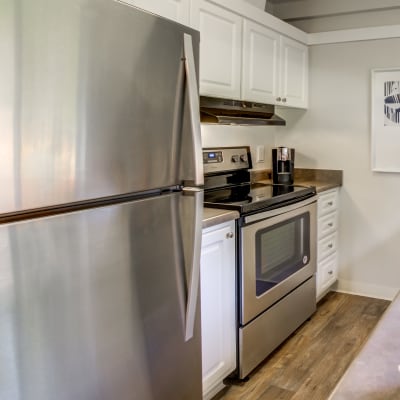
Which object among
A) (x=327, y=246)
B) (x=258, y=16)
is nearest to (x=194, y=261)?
(x=258, y=16)

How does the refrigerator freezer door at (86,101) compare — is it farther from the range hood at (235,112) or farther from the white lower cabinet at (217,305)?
the range hood at (235,112)

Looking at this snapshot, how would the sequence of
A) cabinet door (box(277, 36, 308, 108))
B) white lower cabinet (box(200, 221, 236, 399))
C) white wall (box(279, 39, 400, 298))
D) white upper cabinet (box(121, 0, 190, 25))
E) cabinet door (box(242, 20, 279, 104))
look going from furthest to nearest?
white wall (box(279, 39, 400, 298))
cabinet door (box(277, 36, 308, 108))
cabinet door (box(242, 20, 279, 104))
white lower cabinet (box(200, 221, 236, 399))
white upper cabinet (box(121, 0, 190, 25))

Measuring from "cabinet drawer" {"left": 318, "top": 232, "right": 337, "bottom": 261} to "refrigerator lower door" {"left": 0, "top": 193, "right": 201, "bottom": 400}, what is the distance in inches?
79.7

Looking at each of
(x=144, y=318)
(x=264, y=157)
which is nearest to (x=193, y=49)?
(x=144, y=318)

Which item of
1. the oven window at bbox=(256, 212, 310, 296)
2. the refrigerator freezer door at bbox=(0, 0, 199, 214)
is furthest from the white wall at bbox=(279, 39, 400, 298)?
the refrigerator freezer door at bbox=(0, 0, 199, 214)

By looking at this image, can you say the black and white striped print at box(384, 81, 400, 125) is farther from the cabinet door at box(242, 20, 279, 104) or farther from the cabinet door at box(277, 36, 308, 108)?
→ the cabinet door at box(242, 20, 279, 104)

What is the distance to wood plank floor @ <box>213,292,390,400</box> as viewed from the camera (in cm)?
244

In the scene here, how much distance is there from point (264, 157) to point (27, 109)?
117 inches

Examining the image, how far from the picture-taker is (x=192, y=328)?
1721 mm

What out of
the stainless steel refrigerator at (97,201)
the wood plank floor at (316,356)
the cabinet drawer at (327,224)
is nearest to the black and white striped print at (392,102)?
the cabinet drawer at (327,224)

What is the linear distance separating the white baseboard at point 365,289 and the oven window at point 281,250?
3.04ft

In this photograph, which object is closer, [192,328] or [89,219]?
[89,219]

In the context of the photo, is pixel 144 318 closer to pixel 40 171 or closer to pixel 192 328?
pixel 192 328

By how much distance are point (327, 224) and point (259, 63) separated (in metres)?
1.34
